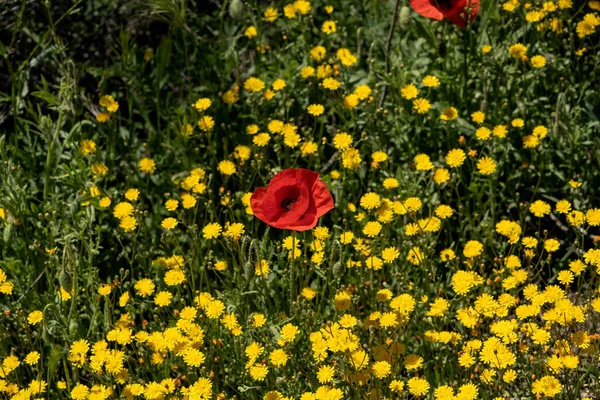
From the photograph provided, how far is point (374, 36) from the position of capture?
3.88 meters

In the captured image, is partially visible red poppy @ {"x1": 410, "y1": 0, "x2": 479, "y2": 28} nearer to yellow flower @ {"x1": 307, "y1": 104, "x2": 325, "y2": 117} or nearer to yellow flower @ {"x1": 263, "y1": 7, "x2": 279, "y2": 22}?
yellow flower @ {"x1": 307, "y1": 104, "x2": 325, "y2": 117}

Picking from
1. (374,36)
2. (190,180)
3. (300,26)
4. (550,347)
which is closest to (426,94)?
(374,36)

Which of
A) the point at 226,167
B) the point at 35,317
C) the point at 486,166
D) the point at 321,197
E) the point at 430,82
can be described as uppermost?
the point at 430,82

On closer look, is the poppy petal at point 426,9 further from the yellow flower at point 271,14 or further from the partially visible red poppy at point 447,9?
the yellow flower at point 271,14

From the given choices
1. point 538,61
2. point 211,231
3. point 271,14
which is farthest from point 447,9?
point 211,231

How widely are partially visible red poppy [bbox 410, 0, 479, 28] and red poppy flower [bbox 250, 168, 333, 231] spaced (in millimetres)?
866

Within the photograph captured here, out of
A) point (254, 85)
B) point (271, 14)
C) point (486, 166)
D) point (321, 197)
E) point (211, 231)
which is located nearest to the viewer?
point (321, 197)

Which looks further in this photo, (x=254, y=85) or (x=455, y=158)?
(x=254, y=85)

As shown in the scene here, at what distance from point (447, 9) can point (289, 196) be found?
100 cm

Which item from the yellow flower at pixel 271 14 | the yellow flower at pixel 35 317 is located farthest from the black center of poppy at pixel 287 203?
the yellow flower at pixel 271 14

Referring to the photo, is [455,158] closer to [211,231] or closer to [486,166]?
[486,166]

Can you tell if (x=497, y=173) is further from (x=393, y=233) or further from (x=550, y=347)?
(x=550, y=347)

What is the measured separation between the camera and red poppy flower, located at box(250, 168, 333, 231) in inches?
113

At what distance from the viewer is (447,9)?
341 centimetres
